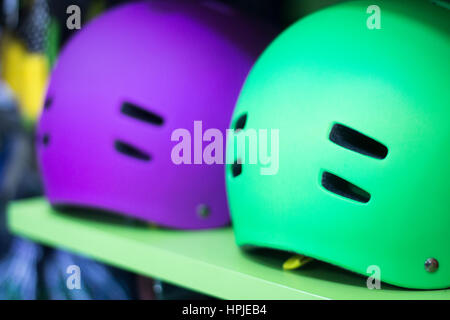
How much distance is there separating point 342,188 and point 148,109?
34 cm

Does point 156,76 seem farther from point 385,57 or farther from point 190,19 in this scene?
point 385,57

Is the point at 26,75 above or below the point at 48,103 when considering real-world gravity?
above

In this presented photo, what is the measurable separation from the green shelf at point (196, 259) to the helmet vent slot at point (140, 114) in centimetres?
17

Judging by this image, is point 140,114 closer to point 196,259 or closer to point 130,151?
point 130,151

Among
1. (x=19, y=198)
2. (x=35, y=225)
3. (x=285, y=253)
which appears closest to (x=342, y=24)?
(x=285, y=253)

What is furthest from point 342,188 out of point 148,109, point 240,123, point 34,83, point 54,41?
point 34,83

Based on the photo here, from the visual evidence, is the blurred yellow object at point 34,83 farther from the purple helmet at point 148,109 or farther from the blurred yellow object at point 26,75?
the purple helmet at point 148,109

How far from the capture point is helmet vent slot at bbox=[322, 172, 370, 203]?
676 millimetres

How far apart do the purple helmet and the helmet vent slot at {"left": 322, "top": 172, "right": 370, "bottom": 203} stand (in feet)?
0.83

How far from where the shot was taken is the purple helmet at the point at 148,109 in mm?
890

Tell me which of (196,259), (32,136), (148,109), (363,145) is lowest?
(196,259)

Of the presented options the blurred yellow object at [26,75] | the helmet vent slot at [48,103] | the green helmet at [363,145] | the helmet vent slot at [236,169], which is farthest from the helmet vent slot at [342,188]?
the blurred yellow object at [26,75]

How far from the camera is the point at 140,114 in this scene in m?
0.92

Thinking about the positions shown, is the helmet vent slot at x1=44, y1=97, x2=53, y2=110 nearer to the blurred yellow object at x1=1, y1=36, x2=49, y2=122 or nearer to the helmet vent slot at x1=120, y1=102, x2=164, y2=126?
the helmet vent slot at x1=120, y1=102, x2=164, y2=126
